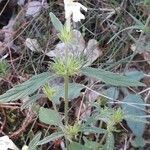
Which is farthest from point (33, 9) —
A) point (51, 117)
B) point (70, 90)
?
point (51, 117)

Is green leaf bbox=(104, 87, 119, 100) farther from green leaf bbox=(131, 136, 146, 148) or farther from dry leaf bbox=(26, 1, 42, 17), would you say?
dry leaf bbox=(26, 1, 42, 17)

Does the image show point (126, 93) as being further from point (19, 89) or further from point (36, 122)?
point (19, 89)

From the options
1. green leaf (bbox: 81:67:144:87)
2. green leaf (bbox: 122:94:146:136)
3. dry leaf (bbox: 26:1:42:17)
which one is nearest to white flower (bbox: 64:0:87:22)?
green leaf (bbox: 81:67:144:87)

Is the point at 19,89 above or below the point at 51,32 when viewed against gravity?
above

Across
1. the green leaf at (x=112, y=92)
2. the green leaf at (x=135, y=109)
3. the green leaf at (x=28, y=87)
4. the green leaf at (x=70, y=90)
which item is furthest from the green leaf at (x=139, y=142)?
the green leaf at (x=28, y=87)

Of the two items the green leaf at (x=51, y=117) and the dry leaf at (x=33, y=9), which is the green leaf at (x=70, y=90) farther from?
the dry leaf at (x=33, y=9)

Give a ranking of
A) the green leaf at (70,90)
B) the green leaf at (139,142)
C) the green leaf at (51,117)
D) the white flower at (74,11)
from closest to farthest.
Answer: the white flower at (74,11)
the green leaf at (51,117)
the green leaf at (70,90)
the green leaf at (139,142)

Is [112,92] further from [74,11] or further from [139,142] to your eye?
[74,11]

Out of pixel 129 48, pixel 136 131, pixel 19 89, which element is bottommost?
pixel 136 131

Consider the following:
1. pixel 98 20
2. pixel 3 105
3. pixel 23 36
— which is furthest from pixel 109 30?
pixel 3 105
